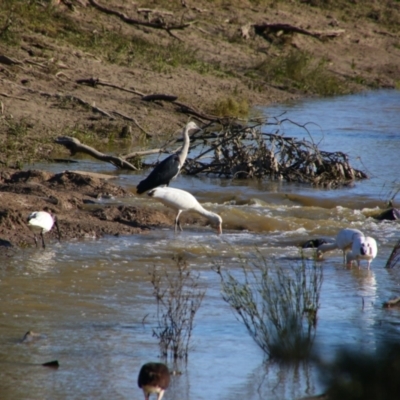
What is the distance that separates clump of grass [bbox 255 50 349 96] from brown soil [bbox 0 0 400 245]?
1.29 feet

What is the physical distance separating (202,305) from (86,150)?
6583 millimetres

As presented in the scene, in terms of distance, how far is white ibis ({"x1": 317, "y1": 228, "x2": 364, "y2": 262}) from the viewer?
832 centimetres

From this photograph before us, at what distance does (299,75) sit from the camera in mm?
24656

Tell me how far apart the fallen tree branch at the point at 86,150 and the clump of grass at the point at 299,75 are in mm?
11085

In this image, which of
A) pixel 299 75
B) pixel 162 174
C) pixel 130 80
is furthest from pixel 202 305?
pixel 299 75

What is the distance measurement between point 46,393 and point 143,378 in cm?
85

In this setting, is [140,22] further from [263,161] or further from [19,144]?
[263,161]

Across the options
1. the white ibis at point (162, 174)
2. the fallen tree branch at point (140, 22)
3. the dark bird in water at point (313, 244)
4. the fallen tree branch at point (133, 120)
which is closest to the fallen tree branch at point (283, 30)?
the fallen tree branch at point (140, 22)

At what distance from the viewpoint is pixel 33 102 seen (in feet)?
50.0

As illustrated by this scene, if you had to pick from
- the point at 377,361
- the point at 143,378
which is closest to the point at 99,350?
the point at 143,378

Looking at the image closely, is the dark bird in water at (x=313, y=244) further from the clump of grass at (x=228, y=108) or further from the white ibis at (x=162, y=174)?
the clump of grass at (x=228, y=108)

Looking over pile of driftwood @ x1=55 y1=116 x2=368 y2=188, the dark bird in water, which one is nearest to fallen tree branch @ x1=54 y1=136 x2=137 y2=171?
pile of driftwood @ x1=55 y1=116 x2=368 y2=188

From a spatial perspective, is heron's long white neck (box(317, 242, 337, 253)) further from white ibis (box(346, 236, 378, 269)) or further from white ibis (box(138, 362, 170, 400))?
white ibis (box(138, 362, 170, 400))

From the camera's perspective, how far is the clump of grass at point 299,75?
23.8 meters
